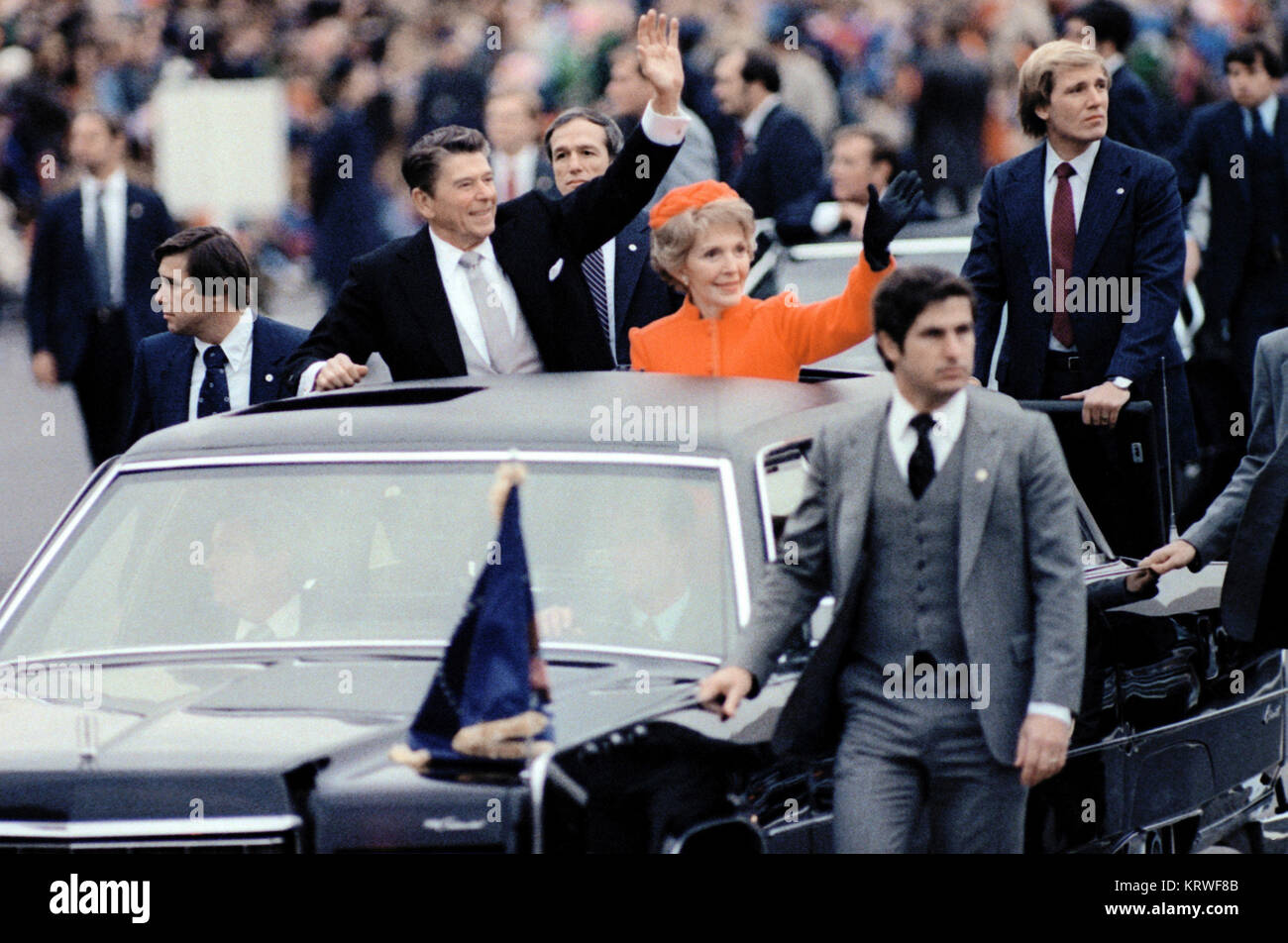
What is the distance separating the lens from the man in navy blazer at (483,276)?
7379 mm

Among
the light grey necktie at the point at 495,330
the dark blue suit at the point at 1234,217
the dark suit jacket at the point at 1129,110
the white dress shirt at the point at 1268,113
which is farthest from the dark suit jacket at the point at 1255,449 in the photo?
the white dress shirt at the point at 1268,113

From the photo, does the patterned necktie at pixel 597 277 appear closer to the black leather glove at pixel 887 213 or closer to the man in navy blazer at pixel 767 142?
the black leather glove at pixel 887 213

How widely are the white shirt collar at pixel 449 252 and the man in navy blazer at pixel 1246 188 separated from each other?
5887 mm

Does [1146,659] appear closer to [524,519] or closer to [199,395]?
[524,519]

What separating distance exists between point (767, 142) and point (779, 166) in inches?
Result: 6.6

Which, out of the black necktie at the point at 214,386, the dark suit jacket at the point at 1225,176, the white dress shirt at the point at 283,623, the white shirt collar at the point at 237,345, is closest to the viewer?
the white dress shirt at the point at 283,623

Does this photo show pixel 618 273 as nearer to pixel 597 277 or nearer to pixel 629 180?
pixel 597 277

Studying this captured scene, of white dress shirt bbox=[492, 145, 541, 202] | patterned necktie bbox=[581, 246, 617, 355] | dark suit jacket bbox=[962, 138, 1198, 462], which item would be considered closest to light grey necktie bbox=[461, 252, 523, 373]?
patterned necktie bbox=[581, 246, 617, 355]

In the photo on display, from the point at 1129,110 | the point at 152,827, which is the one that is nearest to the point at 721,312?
the point at 152,827

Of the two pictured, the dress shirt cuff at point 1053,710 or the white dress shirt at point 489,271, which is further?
the white dress shirt at point 489,271

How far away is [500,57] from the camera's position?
24828 millimetres

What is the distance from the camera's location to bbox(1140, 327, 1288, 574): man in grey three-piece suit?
6.40m
